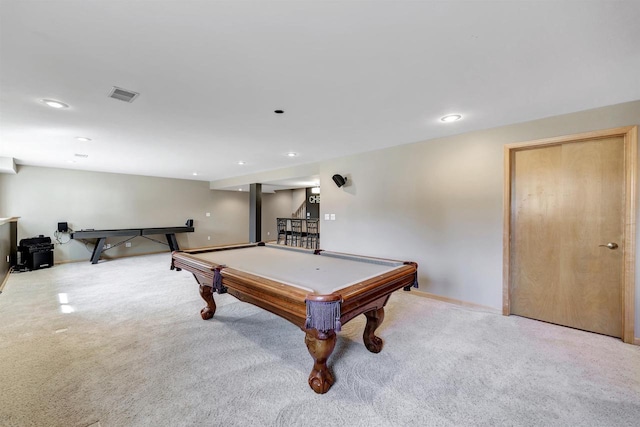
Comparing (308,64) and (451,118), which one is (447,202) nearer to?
(451,118)

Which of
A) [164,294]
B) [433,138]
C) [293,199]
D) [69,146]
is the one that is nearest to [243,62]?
[433,138]

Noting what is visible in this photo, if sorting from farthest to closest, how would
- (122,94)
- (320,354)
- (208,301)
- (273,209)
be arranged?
1. (273,209)
2. (208,301)
3. (122,94)
4. (320,354)

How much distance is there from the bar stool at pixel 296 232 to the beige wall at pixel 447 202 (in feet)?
8.79

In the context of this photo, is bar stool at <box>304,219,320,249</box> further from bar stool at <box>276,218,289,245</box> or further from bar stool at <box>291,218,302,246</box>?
bar stool at <box>276,218,289,245</box>

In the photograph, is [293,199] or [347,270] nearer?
[347,270]

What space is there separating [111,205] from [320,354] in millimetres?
7378

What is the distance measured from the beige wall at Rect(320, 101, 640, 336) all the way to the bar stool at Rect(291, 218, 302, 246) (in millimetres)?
2678

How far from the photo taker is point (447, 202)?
11.4ft

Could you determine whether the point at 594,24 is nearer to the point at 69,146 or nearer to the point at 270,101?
the point at 270,101

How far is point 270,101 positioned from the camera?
2.37 metres

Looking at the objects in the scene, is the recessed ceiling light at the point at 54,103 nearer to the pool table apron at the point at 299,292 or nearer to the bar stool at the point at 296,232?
the pool table apron at the point at 299,292

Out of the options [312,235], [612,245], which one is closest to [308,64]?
[612,245]

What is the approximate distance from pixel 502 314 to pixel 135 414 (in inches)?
140

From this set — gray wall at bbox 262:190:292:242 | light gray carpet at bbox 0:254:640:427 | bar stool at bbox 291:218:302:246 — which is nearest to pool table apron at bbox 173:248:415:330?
light gray carpet at bbox 0:254:640:427
